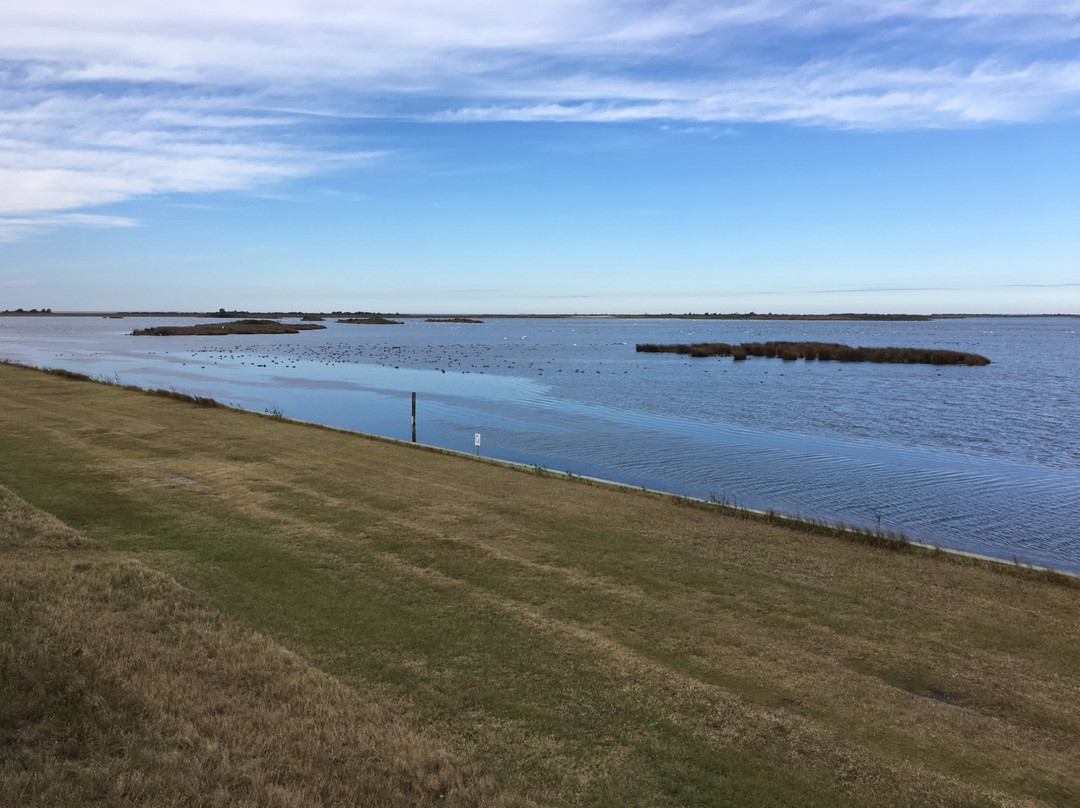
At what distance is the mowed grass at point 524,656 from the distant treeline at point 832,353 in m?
62.8

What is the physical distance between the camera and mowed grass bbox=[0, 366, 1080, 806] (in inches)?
209

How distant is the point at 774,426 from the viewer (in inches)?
1164

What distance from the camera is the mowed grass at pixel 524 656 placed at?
209 inches

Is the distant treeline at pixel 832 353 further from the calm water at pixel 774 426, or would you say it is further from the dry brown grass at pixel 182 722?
the dry brown grass at pixel 182 722

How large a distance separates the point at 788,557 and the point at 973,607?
2491mm

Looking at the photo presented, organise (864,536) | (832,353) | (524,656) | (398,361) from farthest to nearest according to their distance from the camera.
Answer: (832,353) → (398,361) → (864,536) → (524,656)

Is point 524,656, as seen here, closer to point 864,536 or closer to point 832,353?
point 864,536

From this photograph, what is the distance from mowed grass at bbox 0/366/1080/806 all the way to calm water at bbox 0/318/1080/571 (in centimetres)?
571

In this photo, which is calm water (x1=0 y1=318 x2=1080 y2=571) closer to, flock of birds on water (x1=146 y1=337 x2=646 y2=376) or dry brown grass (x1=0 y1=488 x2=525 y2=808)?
flock of birds on water (x1=146 y1=337 x2=646 y2=376)

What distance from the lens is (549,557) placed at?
1070 centimetres

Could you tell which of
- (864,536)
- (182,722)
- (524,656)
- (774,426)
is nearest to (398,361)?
(774,426)

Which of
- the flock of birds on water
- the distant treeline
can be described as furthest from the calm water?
the distant treeline

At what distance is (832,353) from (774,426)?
47.7 m

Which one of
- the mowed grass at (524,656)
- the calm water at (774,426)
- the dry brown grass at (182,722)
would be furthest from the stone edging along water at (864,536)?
the dry brown grass at (182,722)
